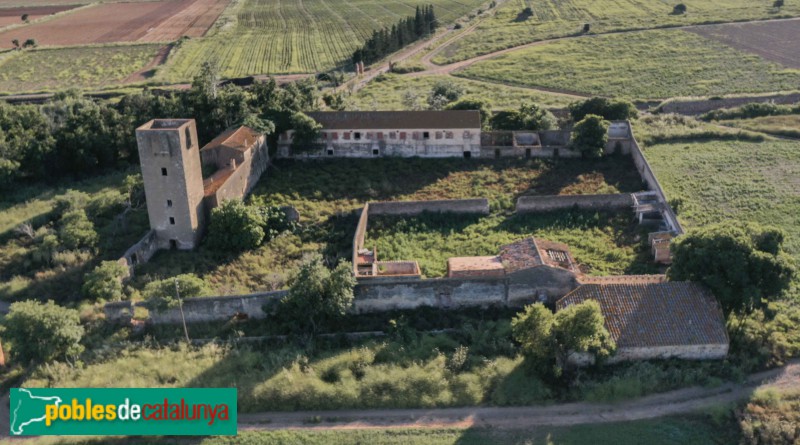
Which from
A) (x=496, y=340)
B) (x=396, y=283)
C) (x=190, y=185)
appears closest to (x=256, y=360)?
(x=396, y=283)

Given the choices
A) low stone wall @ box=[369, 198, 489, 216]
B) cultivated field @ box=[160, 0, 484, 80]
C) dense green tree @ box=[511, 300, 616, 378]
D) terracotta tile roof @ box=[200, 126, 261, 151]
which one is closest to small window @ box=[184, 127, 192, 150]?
terracotta tile roof @ box=[200, 126, 261, 151]

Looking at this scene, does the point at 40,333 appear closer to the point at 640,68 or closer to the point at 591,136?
the point at 591,136

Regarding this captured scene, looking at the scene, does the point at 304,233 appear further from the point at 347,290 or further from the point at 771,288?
the point at 771,288

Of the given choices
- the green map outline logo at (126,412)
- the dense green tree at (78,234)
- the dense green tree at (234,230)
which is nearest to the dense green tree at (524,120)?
the dense green tree at (234,230)

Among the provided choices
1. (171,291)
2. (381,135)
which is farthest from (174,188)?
(381,135)

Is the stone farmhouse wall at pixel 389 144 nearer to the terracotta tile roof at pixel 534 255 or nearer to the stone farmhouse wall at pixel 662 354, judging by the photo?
the terracotta tile roof at pixel 534 255

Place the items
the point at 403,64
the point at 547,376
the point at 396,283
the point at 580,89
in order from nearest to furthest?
the point at 547,376
the point at 396,283
the point at 580,89
the point at 403,64

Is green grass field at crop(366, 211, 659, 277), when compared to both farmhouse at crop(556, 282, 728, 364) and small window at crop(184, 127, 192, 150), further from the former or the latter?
small window at crop(184, 127, 192, 150)
